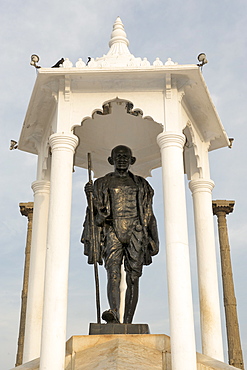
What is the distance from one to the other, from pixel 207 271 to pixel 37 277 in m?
4.78

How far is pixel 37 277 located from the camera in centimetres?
1484

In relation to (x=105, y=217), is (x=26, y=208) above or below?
above

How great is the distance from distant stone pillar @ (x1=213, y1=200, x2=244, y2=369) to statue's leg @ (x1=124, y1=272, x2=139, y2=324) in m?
15.8

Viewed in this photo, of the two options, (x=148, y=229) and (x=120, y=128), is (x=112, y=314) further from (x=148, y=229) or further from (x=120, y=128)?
(x=120, y=128)

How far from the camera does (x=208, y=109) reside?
14688mm

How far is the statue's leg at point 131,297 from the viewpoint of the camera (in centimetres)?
1336

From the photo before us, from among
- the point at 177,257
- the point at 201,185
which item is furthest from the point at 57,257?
the point at 201,185

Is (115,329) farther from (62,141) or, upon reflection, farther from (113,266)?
(62,141)

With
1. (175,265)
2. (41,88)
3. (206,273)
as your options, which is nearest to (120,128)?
(41,88)

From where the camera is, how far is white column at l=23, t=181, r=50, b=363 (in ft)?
47.0

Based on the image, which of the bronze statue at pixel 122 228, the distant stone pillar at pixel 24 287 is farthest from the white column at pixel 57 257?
the distant stone pillar at pixel 24 287

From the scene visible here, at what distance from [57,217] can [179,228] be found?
2.83 meters

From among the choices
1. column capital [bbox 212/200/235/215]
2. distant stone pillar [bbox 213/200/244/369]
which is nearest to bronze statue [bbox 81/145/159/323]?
distant stone pillar [bbox 213/200/244/369]

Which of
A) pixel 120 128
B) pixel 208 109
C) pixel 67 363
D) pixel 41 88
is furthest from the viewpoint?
pixel 120 128
